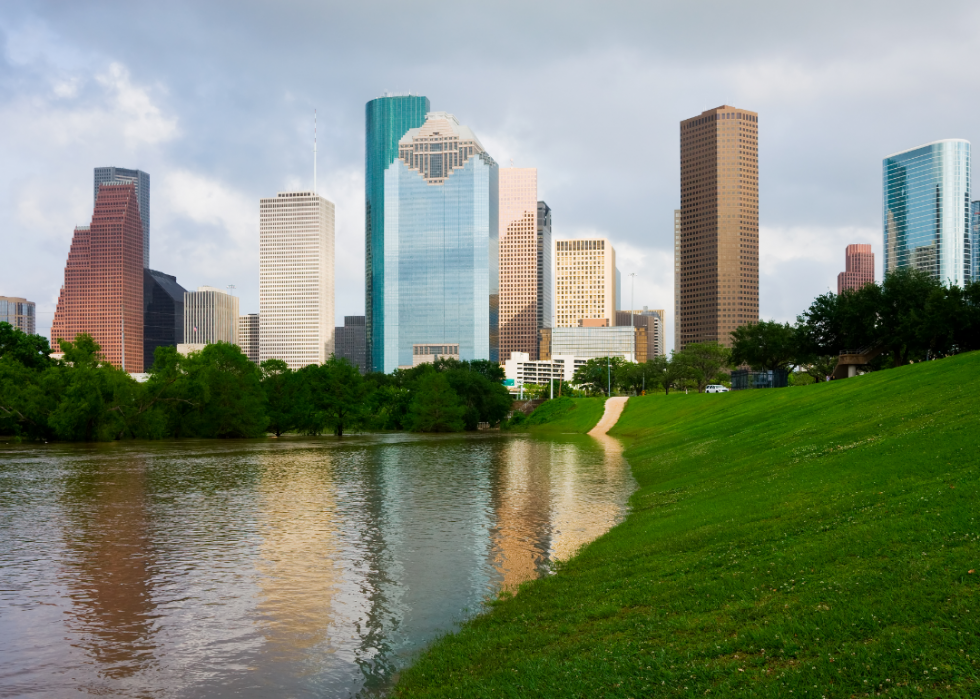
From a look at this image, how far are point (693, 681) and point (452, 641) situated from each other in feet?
19.9

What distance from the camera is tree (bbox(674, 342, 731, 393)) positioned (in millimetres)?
179250

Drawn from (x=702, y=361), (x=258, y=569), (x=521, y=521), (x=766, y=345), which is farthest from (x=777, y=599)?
(x=702, y=361)

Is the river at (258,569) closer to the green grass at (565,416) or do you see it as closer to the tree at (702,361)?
the green grass at (565,416)

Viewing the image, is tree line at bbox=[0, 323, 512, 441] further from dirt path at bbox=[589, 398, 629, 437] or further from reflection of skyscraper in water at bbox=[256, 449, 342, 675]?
reflection of skyscraper in water at bbox=[256, 449, 342, 675]

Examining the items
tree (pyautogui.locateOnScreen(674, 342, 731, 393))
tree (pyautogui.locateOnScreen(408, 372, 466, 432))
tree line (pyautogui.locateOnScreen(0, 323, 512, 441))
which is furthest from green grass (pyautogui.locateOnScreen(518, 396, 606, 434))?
tree (pyautogui.locateOnScreen(674, 342, 731, 393))

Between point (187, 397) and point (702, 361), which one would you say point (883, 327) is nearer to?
point (702, 361)

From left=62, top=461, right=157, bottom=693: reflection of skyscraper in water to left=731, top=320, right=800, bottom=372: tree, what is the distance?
337 ft

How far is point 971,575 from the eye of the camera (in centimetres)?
1135

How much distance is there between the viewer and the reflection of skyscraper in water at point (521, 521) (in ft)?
72.0

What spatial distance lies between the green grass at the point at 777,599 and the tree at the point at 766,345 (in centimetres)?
9472

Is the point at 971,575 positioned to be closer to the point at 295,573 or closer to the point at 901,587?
the point at 901,587

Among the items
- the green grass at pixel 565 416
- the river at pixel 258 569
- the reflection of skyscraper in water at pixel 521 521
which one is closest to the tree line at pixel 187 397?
the green grass at pixel 565 416

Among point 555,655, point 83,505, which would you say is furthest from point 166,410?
point 555,655

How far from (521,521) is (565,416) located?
375 feet
